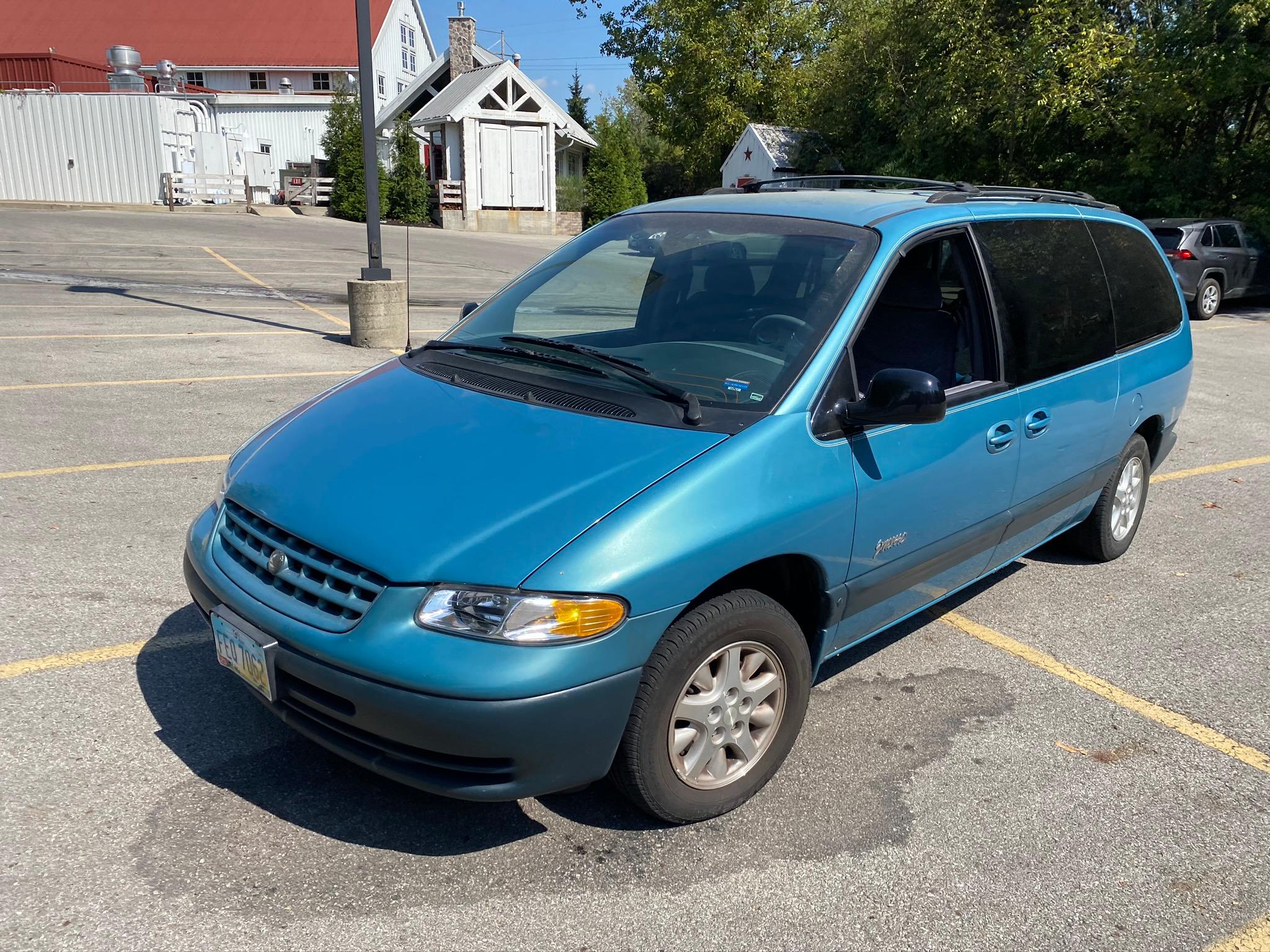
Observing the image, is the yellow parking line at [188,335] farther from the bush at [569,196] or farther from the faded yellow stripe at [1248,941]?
the bush at [569,196]

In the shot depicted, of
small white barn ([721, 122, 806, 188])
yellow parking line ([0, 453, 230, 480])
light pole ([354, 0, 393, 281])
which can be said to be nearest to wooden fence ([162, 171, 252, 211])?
small white barn ([721, 122, 806, 188])

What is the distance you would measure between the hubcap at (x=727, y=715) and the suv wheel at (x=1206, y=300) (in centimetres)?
1700

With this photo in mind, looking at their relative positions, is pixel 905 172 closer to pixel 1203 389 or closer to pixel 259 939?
pixel 1203 389

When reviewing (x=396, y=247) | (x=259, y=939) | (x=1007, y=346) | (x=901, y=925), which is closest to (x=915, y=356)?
(x=1007, y=346)

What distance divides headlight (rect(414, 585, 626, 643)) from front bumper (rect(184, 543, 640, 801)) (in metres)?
0.15

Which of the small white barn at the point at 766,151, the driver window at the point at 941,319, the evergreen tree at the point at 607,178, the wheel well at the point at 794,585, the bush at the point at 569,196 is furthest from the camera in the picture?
the bush at the point at 569,196

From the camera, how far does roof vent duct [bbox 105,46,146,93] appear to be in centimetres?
3462

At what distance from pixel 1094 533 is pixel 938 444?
214 centimetres

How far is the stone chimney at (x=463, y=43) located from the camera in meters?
40.1

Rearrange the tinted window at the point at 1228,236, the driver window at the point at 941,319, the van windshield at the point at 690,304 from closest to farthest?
1. the van windshield at the point at 690,304
2. the driver window at the point at 941,319
3. the tinted window at the point at 1228,236

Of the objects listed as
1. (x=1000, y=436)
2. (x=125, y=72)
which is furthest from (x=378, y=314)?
(x=125, y=72)

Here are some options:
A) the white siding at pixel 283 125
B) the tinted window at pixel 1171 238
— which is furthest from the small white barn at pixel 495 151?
the tinted window at pixel 1171 238

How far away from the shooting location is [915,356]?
404 centimetres

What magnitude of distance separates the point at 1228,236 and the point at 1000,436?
56.0 feet
